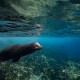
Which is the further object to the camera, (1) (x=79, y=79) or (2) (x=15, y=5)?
(1) (x=79, y=79)

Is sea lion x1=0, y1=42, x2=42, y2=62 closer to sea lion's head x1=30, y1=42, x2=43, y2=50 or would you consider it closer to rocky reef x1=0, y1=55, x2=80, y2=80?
sea lion's head x1=30, y1=42, x2=43, y2=50

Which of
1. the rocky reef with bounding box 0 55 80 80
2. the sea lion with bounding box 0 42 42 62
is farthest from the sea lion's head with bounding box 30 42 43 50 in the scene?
the rocky reef with bounding box 0 55 80 80

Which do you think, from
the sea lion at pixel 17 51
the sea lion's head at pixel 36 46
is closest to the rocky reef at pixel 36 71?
the sea lion at pixel 17 51

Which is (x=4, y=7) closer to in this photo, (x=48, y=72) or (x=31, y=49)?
(x=31, y=49)

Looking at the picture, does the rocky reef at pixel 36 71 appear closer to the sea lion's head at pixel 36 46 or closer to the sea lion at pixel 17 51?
the sea lion at pixel 17 51

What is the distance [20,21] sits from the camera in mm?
19453

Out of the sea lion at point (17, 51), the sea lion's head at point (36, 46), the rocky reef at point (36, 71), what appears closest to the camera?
the sea lion's head at point (36, 46)

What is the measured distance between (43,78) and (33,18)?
10100 millimetres

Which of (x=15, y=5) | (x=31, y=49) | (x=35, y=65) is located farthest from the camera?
(x=35, y=65)

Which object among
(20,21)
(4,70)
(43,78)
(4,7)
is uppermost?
(4,7)

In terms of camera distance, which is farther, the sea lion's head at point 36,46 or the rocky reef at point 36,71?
the rocky reef at point 36,71

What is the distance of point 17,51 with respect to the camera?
967 cm

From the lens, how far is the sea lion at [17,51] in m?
9.06

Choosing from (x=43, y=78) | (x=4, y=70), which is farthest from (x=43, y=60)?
(x=4, y=70)
